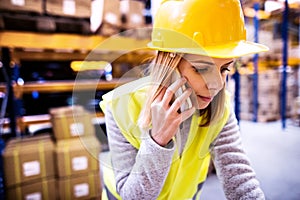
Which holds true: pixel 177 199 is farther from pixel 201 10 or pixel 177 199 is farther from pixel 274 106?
pixel 274 106

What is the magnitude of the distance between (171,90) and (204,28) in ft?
0.38

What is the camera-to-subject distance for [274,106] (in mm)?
2957

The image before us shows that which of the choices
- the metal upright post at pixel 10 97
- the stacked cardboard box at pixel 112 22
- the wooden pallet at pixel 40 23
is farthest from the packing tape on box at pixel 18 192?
the stacked cardboard box at pixel 112 22

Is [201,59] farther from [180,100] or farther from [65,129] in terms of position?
[65,129]

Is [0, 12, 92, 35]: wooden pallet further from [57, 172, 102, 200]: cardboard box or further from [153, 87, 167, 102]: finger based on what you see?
[153, 87, 167, 102]: finger

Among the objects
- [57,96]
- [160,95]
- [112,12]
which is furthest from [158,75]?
[57,96]

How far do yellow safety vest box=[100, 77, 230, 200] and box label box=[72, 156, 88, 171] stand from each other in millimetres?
840

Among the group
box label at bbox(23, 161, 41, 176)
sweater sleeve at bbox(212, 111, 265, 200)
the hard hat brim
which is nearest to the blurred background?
box label at bbox(23, 161, 41, 176)

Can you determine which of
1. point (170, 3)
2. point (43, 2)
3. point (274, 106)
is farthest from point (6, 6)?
point (274, 106)

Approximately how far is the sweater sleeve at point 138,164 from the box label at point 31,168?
1.05 meters

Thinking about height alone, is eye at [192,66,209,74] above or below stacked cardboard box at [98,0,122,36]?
below

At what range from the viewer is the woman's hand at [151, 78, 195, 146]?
14.0 inches

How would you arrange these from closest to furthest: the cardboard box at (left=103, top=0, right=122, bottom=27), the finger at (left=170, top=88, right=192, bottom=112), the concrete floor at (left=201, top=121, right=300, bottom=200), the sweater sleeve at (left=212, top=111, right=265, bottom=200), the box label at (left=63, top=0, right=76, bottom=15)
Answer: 1. the finger at (left=170, top=88, right=192, bottom=112)
2. the sweater sleeve at (left=212, top=111, right=265, bottom=200)
3. the concrete floor at (left=201, top=121, right=300, bottom=200)
4. the cardboard box at (left=103, top=0, right=122, bottom=27)
5. the box label at (left=63, top=0, right=76, bottom=15)

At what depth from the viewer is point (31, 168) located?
1.30 meters
